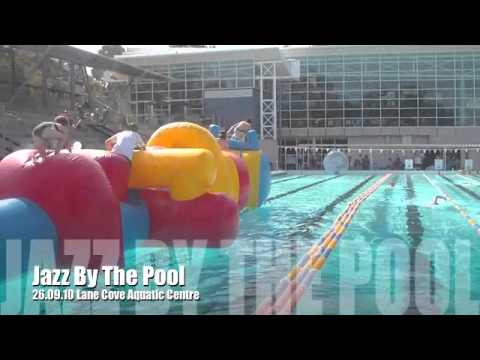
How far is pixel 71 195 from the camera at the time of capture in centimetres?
484

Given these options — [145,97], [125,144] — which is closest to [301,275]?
[125,144]

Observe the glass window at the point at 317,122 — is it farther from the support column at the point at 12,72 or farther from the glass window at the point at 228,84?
the support column at the point at 12,72

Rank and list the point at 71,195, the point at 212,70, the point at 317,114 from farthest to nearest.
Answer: the point at 317,114 < the point at 212,70 < the point at 71,195

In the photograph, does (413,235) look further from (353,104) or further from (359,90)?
(359,90)

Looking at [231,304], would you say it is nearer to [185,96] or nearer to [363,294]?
[363,294]

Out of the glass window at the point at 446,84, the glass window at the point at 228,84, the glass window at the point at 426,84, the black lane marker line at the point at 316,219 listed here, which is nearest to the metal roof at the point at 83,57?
the glass window at the point at 228,84

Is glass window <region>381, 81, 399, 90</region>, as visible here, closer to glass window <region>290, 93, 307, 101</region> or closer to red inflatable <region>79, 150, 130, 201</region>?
glass window <region>290, 93, 307, 101</region>

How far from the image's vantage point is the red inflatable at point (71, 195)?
4.81 m

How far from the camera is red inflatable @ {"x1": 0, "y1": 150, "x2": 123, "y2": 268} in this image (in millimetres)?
4809

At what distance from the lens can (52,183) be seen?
4.83 metres

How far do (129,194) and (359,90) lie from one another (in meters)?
30.4

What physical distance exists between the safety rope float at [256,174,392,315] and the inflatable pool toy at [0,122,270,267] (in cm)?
115

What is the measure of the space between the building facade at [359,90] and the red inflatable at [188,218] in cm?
2656
